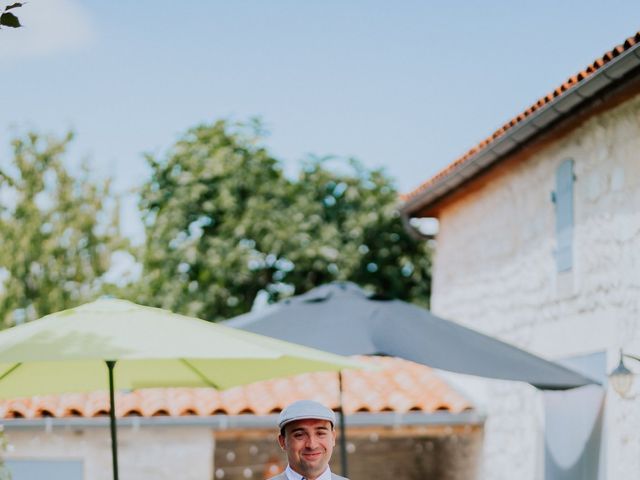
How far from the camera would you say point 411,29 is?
1359cm

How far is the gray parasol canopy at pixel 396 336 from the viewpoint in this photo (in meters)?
6.99

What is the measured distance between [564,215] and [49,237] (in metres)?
21.4

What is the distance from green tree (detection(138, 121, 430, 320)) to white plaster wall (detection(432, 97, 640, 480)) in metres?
6.31

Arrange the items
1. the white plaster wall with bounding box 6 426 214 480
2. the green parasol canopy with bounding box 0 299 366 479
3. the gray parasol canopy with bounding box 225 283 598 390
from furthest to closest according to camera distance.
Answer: the white plaster wall with bounding box 6 426 214 480
the gray parasol canopy with bounding box 225 283 598 390
the green parasol canopy with bounding box 0 299 366 479

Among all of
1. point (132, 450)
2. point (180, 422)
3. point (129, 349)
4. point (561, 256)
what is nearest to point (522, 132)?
point (561, 256)

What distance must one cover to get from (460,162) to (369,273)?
836 centimetres

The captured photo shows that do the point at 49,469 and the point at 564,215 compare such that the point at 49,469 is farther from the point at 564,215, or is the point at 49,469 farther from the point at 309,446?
the point at 309,446

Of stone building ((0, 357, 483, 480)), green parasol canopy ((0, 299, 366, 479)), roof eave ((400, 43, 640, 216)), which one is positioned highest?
roof eave ((400, 43, 640, 216))

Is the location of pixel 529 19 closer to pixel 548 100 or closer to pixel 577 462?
pixel 548 100

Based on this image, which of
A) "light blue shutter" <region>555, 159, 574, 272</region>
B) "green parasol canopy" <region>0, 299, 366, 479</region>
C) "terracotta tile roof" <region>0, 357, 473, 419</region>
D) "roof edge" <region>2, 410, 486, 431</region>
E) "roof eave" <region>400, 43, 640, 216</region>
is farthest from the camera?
"terracotta tile roof" <region>0, 357, 473, 419</region>

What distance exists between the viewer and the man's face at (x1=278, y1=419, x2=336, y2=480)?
371 cm

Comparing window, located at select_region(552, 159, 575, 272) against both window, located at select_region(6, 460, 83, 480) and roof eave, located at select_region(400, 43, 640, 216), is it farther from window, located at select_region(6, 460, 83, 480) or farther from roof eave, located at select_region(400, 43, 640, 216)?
window, located at select_region(6, 460, 83, 480)

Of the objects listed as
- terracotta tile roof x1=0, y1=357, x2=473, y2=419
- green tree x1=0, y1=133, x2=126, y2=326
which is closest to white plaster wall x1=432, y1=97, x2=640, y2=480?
terracotta tile roof x1=0, y1=357, x2=473, y2=419

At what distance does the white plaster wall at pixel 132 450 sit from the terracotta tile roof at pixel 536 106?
3.90 meters
